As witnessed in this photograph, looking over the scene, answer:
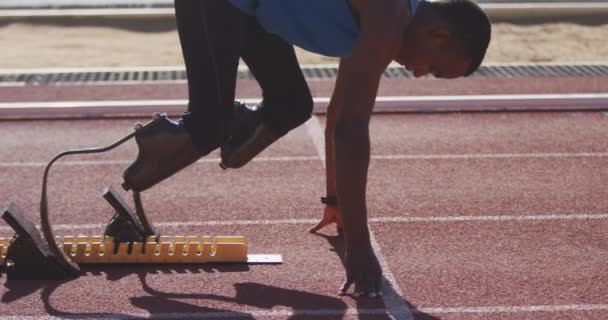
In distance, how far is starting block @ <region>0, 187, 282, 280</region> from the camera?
168 inches

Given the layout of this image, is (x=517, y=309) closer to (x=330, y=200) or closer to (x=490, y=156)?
(x=330, y=200)

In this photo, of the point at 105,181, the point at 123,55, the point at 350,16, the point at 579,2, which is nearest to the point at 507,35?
the point at 579,2

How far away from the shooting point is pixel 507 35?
37.4ft

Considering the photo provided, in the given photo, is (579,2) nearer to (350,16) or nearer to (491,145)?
(491,145)

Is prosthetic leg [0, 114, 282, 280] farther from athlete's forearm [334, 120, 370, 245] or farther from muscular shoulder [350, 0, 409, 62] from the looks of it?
muscular shoulder [350, 0, 409, 62]

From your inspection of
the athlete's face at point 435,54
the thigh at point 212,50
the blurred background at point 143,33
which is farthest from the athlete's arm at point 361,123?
the blurred background at point 143,33

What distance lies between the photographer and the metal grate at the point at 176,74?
9039 mm

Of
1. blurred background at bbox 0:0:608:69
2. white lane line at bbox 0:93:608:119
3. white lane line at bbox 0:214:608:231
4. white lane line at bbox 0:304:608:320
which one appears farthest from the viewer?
blurred background at bbox 0:0:608:69

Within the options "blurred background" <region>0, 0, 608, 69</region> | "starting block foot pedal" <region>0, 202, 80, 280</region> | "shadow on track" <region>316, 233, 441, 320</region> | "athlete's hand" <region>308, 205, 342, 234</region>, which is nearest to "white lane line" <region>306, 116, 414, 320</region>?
"shadow on track" <region>316, 233, 441, 320</region>

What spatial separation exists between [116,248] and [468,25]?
5.56 ft

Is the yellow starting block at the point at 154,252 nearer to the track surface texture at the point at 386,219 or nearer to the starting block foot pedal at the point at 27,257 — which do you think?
the track surface texture at the point at 386,219

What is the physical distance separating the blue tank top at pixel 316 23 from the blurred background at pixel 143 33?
243 inches

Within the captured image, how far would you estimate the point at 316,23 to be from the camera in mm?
3742

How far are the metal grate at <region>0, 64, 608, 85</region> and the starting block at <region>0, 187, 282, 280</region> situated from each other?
178 inches
